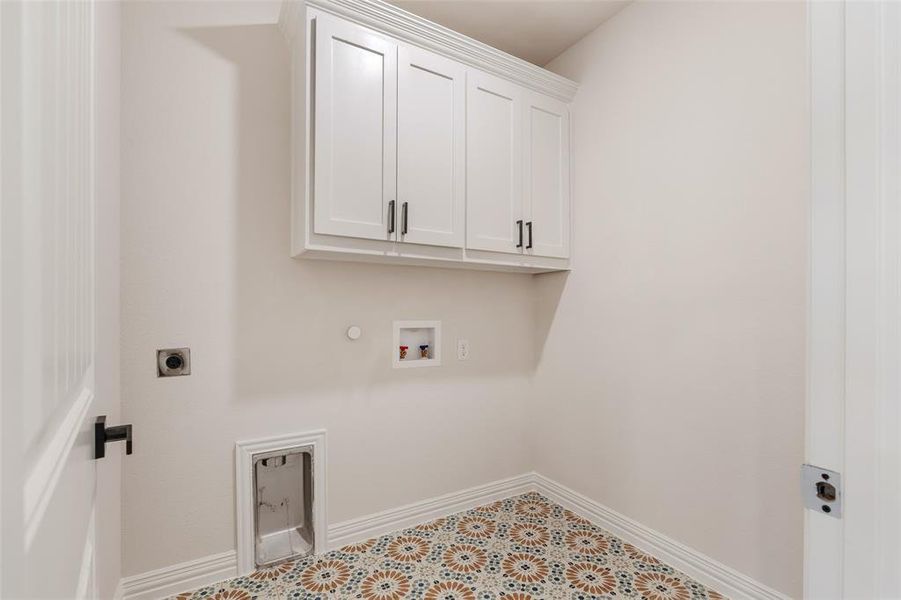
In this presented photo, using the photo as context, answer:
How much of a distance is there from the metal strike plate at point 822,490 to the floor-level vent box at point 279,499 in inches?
69.8

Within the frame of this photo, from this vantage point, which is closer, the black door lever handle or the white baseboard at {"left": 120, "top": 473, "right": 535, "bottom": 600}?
the black door lever handle

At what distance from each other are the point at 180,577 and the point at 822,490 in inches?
82.7

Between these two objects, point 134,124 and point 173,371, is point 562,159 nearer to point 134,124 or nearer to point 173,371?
point 134,124

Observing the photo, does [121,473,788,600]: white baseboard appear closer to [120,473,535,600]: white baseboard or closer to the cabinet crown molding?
[120,473,535,600]: white baseboard

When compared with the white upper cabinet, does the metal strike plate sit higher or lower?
lower

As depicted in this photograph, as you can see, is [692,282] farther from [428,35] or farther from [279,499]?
[279,499]

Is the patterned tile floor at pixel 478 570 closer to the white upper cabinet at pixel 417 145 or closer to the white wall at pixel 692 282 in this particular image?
the white wall at pixel 692 282

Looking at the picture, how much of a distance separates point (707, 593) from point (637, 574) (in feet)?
0.83

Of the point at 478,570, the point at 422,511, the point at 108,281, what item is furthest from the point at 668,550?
the point at 108,281

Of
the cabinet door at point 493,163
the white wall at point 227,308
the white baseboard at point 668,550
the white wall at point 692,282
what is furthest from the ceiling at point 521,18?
the white baseboard at point 668,550

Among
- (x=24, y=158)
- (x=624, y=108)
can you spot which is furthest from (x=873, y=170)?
(x=624, y=108)

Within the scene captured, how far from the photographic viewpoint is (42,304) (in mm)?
361

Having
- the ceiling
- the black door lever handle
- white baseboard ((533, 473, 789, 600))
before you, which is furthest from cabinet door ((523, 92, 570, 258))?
the black door lever handle

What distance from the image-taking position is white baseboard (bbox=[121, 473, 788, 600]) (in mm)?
1671
